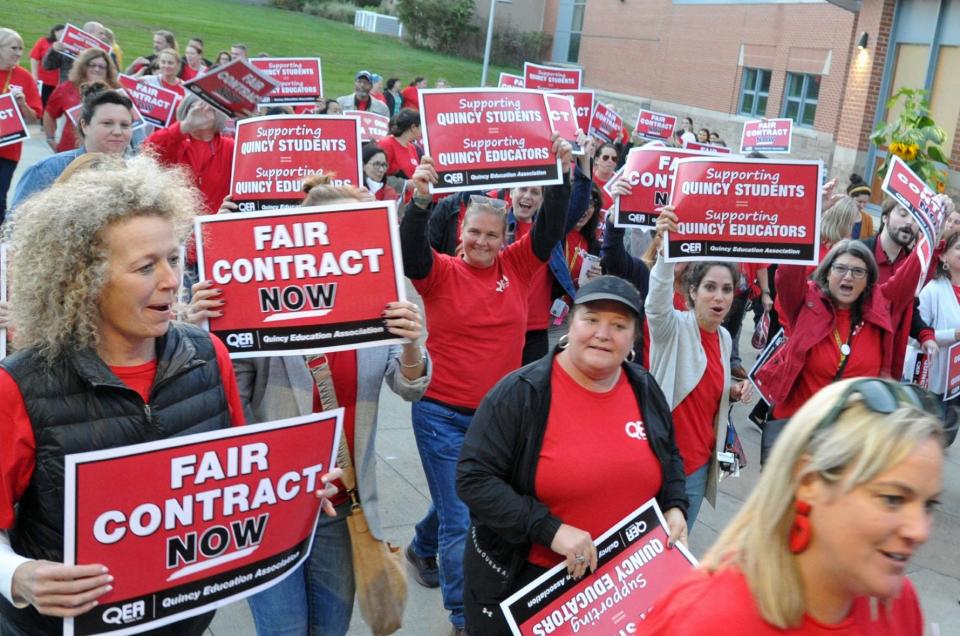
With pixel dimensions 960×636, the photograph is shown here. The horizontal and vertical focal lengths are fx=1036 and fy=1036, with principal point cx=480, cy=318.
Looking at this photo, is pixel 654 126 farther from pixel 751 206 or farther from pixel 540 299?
pixel 540 299

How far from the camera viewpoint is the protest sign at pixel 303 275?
12.0 feet

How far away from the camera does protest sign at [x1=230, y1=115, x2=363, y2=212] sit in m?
6.59

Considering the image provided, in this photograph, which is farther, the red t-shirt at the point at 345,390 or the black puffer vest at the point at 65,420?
the red t-shirt at the point at 345,390

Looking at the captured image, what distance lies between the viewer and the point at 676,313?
5012mm

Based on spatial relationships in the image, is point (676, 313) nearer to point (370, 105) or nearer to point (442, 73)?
point (370, 105)

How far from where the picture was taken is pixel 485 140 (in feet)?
19.9

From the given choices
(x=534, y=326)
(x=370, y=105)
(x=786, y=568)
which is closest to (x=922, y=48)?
(x=370, y=105)

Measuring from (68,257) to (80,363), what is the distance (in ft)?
0.92

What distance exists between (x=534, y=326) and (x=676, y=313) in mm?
1543

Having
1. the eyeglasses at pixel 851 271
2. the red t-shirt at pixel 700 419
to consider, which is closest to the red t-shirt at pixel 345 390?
the red t-shirt at pixel 700 419

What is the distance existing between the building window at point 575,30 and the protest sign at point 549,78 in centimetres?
3684

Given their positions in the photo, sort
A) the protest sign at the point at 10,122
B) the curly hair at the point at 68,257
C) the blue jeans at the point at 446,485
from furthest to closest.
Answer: the protest sign at the point at 10,122
the blue jeans at the point at 446,485
the curly hair at the point at 68,257

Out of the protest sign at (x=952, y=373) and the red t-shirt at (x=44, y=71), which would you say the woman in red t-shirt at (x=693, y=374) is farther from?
the red t-shirt at (x=44, y=71)

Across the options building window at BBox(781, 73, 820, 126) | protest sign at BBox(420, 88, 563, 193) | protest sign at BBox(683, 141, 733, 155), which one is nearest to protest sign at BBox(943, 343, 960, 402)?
protest sign at BBox(420, 88, 563, 193)
